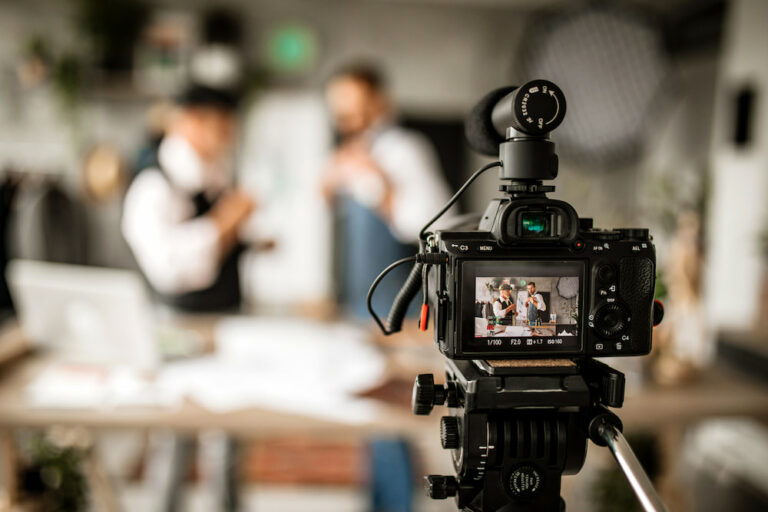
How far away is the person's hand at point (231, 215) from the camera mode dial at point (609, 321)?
5.97 feet

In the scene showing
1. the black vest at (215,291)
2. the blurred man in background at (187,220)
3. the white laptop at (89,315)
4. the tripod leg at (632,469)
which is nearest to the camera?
the tripod leg at (632,469)

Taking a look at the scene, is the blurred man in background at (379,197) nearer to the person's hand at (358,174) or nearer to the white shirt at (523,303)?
the person's hand at (358,174)

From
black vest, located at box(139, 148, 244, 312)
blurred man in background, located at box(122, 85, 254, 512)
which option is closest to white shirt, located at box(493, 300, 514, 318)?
blurred man in background, located at box(122, 85, 254, 512)

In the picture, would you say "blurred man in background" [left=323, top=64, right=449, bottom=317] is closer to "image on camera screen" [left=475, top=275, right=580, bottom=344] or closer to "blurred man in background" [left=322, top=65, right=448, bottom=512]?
"blurred man in background" [left=322, top=65, right=448, bottom=512]

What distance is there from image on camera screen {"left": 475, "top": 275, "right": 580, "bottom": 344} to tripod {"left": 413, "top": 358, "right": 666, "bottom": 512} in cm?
4

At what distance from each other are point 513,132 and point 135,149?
4.10 metres

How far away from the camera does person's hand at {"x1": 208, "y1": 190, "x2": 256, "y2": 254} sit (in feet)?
7.53

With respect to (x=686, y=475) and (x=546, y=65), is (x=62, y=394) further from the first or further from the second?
(x=686, y=475)

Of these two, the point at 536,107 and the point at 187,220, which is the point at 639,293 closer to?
the point at 536,107

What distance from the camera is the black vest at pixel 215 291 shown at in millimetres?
2412

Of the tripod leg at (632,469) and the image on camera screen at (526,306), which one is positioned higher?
the image on camera screen at (526,306)

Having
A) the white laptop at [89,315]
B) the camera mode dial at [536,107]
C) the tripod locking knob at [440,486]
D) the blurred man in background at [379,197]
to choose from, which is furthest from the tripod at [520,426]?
the blurred man in background at [379,197]

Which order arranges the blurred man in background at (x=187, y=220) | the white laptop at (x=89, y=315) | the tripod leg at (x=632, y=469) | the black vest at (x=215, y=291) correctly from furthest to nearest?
the black vest at (x=215, y=291) → the blurred man in background at (x=187, y=220) → the white laptop at (x=89, y=315) → the tripod leg at (x=632, y=469)

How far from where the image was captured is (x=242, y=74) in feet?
13.8
